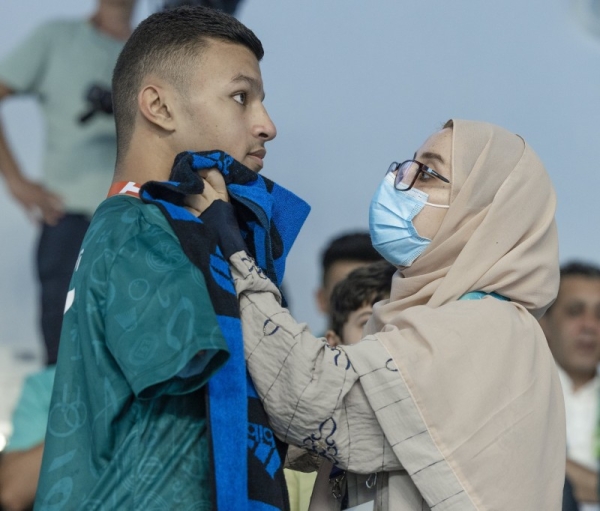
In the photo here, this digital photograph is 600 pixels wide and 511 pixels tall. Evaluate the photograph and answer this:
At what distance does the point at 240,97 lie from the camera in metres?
2.22

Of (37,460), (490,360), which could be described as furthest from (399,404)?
(37,460)

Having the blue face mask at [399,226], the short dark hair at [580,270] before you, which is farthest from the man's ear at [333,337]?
the short dark hair at [580,270]

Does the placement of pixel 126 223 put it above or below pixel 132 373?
above

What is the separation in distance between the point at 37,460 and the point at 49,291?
3.18 ft

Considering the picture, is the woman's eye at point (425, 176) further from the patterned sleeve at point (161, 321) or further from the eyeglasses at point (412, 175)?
the patterned sleeve at point (161, 321)

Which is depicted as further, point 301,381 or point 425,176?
point 425,176

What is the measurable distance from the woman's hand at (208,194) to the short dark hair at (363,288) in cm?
101

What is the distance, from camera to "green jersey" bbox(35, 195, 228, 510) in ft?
5.98

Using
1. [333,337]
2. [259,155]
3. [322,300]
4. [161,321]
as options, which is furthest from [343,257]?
[161,321]

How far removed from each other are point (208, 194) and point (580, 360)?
9.46ft

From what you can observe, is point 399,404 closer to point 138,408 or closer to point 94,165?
point 138,408

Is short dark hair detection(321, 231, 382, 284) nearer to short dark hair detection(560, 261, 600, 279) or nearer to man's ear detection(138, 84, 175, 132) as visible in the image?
short dark hair detection(560, 261, 600, 279)

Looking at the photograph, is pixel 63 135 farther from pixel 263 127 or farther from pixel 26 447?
pixel 263 127

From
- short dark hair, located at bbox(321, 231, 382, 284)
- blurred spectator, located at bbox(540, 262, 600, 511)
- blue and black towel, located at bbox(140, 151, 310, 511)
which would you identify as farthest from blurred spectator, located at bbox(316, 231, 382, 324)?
blue and black towel, located at bbox(140, 151, 310, 511)
